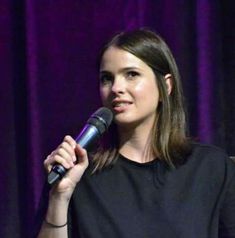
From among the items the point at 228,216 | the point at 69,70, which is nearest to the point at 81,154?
the point at 228,216

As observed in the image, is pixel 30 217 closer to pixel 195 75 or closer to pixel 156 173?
pixel 156 173

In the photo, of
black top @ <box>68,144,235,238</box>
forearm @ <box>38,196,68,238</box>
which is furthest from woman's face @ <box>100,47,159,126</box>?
forearm @ <box>38,196,68,238</box>

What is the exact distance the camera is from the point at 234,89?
5.50 feet

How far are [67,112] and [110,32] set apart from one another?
0.30 metres

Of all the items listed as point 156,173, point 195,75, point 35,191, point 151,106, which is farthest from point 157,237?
point 195,75

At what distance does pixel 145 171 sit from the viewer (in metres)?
1.18

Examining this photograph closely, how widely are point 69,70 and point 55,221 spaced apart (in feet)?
2.26

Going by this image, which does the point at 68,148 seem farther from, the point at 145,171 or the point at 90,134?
the point at 145,171

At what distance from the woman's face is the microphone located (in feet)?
0.30

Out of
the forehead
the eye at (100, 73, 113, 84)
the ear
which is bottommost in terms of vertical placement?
the ear

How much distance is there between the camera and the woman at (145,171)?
1.11 metres

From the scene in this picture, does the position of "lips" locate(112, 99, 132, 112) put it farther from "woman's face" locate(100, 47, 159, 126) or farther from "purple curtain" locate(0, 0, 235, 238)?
"purple curtain" locate(0, 0, 235, 238)

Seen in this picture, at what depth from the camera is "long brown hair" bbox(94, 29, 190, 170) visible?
118cm

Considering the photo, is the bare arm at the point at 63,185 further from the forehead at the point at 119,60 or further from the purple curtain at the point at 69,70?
the purple curtain at the point at 69,70
